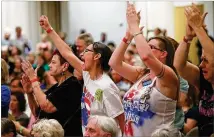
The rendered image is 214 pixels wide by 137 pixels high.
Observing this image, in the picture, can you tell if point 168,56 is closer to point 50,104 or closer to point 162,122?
point 162,122

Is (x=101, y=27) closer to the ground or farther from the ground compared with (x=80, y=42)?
closer to the ground

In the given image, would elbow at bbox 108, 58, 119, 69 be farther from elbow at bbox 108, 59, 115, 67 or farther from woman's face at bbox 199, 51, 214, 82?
woman's face at bbox 199, 51, 214, 82

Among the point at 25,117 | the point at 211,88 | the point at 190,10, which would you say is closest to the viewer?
the point at 190,10

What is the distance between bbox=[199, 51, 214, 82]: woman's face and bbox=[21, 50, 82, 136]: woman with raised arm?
774 mm

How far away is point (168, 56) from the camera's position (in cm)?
247

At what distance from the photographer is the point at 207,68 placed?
2.61 m

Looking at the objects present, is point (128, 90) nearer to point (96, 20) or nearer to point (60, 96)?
point (60, 96)

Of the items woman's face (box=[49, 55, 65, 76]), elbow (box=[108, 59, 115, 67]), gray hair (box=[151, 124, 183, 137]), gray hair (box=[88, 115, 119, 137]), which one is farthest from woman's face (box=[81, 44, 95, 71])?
gray hair (box=[151, 124, 183, 137])

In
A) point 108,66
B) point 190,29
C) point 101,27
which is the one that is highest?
point 190,29

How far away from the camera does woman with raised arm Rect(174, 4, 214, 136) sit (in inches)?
95.3

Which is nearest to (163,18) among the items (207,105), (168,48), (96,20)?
(96,20)

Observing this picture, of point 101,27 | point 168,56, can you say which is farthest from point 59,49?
point 101,27

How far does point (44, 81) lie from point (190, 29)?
145cm

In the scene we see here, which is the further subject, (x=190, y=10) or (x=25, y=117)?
(x=25, y=117)
